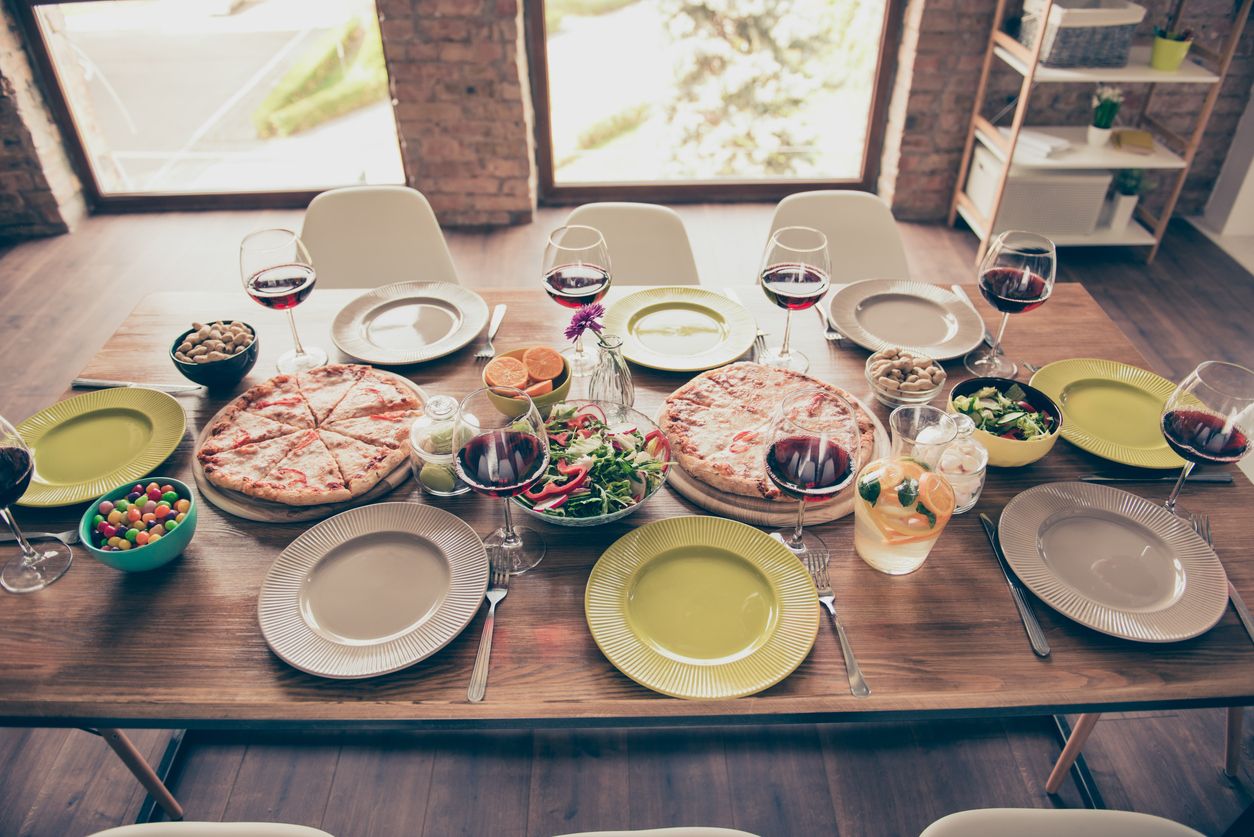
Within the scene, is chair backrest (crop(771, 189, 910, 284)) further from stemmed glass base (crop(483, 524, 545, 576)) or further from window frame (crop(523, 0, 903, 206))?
window frame (crop(523, 0, 903, 206))

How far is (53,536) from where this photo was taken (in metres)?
1.35

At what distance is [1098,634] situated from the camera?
1.20m

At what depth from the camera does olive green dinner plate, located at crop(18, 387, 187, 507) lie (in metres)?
1.44

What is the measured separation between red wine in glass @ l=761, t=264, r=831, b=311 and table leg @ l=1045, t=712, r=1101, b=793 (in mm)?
994

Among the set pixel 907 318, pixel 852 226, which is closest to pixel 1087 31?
pixel 852 226

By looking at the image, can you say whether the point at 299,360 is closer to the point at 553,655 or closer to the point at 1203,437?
the point at 553,655

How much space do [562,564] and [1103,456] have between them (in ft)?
3.12

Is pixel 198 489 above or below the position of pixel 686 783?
above

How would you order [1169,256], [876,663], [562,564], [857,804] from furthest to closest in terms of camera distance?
[1169,256] < [857,804] < [562,564] < [876,663]

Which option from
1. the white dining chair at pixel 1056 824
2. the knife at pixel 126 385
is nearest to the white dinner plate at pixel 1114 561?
the white dining chair at pixel 1056 824

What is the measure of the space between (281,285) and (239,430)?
1.04ft

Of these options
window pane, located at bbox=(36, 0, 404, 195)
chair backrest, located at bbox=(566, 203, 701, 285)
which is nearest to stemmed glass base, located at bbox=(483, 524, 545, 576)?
chair backrest, located at bbox=(566, 203, 701, 285)

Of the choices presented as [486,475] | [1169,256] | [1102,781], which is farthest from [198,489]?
[1169,256]

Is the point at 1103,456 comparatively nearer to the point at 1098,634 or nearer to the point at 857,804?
the point at 1098,634
